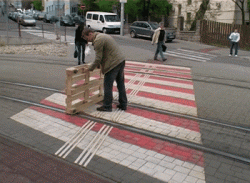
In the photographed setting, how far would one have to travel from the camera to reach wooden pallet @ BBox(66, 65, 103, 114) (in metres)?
6.31

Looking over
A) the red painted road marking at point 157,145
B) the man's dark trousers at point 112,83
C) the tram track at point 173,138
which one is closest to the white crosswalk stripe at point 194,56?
the tram track at point 173,138

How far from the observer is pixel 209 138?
18.1 ft

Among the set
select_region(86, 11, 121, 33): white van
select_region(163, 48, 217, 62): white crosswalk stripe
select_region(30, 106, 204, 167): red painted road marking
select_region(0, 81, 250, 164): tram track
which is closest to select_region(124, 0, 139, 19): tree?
select_region(86, 11, 121, 33): white van

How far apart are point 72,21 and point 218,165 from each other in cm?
3823

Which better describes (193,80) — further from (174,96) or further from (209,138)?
(209,138)

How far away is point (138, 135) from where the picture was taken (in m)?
5.61

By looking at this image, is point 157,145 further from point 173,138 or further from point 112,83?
point 112,83

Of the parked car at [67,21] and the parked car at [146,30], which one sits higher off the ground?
the parked car at [67,21]

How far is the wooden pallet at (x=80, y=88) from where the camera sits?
631 cm

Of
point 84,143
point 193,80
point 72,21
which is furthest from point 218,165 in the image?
point 72,21

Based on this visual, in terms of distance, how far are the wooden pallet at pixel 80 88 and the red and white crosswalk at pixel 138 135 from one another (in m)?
0.19

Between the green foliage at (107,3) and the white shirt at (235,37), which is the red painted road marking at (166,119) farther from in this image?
the green foliage at (107,3)

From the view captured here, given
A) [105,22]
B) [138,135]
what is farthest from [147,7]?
[138,135]

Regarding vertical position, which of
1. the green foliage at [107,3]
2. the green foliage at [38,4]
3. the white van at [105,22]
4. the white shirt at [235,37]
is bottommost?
the white shirt at [235,37]
